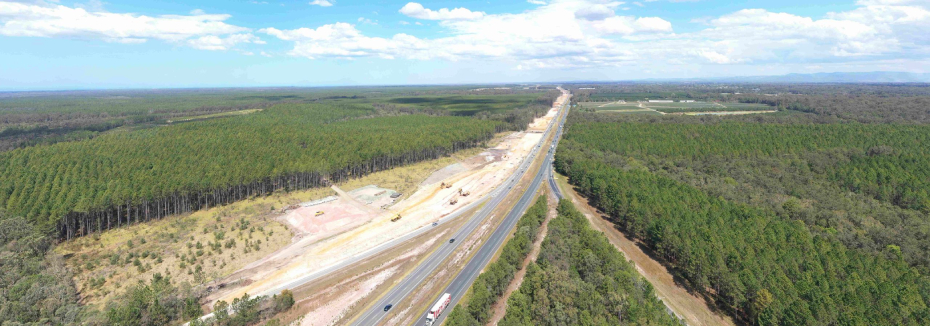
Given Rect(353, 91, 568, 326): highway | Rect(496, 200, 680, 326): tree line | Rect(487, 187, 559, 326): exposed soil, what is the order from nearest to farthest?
Rect(496, 200, 680, 326): tree line
Rect(487, 187, 559, 326): exposed soil
Rect(353, 91, 568, 326): highway

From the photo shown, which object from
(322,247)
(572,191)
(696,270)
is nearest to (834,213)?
(696,270)

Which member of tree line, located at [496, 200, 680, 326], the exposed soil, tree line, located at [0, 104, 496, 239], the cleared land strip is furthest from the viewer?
tree line, located at [0, 104, 496, 239]

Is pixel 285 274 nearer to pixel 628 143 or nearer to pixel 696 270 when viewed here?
pixel 696 270

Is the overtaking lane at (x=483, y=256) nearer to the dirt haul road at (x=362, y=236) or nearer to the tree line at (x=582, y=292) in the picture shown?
the tree line at (x=582, y=292)

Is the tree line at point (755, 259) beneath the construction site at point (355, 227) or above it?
above

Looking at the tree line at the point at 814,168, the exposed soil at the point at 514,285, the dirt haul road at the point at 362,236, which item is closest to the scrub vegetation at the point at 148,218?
the dirt haul road at the point at 362,236

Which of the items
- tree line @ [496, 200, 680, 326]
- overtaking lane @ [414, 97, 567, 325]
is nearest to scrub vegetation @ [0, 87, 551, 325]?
overtaking lane @ [414, 97, 567, 325]

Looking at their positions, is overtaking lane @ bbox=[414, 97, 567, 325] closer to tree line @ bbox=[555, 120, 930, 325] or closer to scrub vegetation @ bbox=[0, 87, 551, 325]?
tree line @ bbox=[555, 120, 930, 325]
